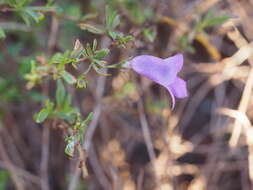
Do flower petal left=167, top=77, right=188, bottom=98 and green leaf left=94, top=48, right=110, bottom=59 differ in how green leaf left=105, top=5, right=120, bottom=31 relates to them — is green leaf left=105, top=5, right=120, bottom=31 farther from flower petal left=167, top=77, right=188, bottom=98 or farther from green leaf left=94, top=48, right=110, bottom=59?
flower petal left=167, top=77, right=188, bottom=98

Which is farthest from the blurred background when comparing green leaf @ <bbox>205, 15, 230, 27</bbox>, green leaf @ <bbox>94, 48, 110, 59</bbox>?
green leaf @ <bbox>94, 48, 110, 59</bbox>

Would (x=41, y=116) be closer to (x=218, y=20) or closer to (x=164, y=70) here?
(x=164, y=70)

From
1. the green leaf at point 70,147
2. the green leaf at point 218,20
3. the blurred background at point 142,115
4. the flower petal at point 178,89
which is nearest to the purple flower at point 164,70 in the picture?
the flower petal at point 178,89

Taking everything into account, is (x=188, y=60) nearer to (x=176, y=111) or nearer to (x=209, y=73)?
(x=209, y=73)

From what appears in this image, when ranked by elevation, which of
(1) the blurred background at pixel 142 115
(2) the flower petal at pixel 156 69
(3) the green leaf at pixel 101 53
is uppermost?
(3) the green leaf at pixel 101 53

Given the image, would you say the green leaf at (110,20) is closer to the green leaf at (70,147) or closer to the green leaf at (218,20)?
the green leaf at (70,147)

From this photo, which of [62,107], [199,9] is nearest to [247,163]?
[199,9]

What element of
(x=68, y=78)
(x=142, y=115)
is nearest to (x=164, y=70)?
(x=68, y=78)
